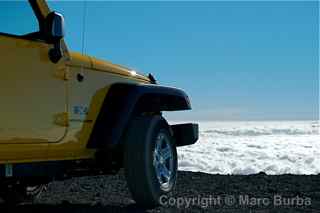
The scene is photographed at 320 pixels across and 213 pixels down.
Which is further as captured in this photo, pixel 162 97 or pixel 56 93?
pixel 162 97

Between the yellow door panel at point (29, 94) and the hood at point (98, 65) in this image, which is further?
the hood at point (98, 65)

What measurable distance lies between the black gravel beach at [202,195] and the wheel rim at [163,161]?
0.62 feet

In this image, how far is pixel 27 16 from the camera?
4238 millimetres

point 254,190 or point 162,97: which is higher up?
point 162,97

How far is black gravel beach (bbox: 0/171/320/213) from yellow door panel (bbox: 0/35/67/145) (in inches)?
40.9

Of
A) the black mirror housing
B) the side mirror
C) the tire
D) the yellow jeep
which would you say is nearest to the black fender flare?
the yellow jeep

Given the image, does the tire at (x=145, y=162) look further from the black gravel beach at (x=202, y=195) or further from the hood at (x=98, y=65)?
the hood at (x=98, y=65)

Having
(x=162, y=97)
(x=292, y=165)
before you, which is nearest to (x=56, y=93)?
(x=162, y=97)

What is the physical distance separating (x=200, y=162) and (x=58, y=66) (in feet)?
23.9

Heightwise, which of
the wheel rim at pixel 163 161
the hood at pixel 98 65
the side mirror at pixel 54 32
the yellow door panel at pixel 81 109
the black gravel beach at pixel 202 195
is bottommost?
the black gravel beach at pixel 202 195

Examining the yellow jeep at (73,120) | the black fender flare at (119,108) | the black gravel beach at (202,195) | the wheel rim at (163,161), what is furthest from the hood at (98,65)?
the black gravel beach at (202,195)

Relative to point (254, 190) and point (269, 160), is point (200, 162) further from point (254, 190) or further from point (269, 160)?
point (254, 190)

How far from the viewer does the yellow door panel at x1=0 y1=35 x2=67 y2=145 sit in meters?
Answer: 3.78

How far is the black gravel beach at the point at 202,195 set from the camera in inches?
195
